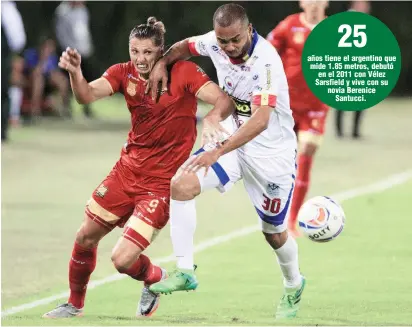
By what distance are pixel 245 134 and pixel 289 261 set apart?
4.16 feet

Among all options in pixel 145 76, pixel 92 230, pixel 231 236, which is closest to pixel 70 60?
pixel 145 76

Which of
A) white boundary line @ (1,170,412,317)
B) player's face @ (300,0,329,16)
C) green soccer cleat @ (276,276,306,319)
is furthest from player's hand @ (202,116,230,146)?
player's face @ (300,0,329,16)

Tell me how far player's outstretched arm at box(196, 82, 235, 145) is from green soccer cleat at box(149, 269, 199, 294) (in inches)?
34.7

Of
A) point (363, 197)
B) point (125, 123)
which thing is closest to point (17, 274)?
point (363, 197)

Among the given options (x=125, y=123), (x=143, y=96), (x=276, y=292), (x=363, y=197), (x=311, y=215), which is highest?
(x=143, y=96)

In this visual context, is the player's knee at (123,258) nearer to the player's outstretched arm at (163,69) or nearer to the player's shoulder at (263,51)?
the player's outstretched arm at (163,69)

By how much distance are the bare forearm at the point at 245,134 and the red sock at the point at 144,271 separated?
3.95ft

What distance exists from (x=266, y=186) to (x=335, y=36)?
5.46 m

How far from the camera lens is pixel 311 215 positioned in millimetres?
9461

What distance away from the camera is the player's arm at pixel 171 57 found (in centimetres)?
845

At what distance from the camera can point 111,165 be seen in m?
18.1

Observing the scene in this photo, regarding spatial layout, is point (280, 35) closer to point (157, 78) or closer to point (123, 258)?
point (157, 78)

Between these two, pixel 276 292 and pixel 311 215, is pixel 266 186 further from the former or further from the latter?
pixel 276 292

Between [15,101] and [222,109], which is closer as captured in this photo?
[222,109]
